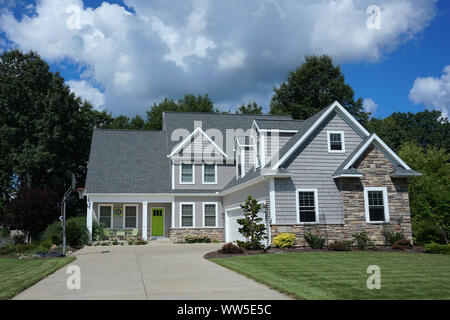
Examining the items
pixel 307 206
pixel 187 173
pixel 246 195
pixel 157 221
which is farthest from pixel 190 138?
pixel 307 206

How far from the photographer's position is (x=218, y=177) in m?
27.9

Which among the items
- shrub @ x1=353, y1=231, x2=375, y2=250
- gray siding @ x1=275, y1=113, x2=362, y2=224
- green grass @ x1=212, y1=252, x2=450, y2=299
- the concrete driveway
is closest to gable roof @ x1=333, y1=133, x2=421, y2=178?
gray siding @ x1=275, y1=113, x2=362, y2=224

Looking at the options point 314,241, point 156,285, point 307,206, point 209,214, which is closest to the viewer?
point 156,285

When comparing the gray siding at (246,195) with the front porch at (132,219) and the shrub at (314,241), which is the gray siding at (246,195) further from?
the front porch at (132,219)

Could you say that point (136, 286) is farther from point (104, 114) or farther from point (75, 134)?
point (104, 114)

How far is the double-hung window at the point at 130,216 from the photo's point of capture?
88.7 feet

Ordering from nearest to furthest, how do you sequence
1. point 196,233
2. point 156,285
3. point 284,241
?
point 156,285, point 284,241, point 196,233

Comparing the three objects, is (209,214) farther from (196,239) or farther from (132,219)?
(132,219)

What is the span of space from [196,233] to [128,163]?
711cm

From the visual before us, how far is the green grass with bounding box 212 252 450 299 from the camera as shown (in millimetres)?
7640

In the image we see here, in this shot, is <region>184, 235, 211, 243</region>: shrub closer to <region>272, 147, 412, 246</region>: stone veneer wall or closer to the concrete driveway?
<region>272, 147, 412, 246</region>: stone veneer wall

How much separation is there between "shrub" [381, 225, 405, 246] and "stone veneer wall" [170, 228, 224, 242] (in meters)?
11.2
